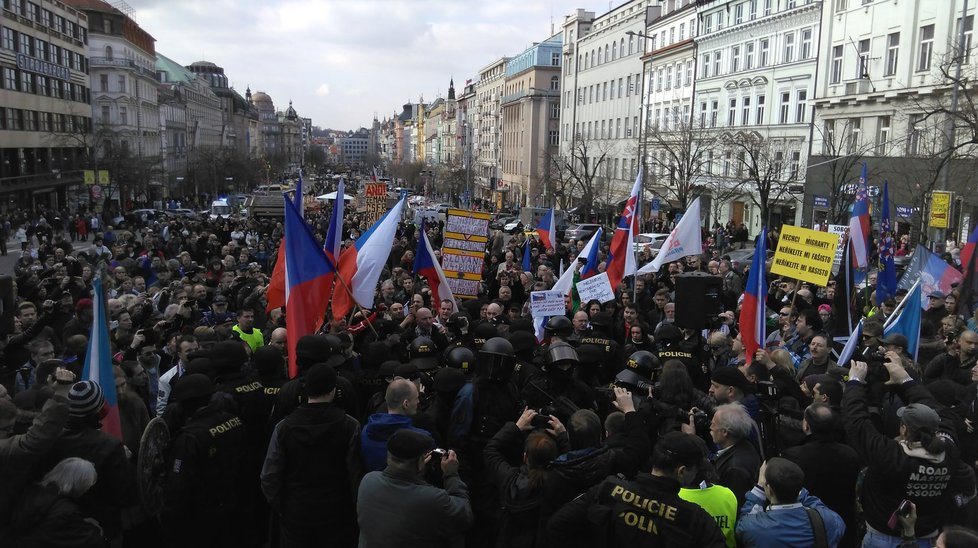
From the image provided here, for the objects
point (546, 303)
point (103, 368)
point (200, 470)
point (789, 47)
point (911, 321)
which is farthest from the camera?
point (789, 47)

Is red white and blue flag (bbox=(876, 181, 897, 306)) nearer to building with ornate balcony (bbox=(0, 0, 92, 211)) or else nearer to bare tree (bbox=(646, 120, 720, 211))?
bare tree (bbox=(646, 120, 720, 211))

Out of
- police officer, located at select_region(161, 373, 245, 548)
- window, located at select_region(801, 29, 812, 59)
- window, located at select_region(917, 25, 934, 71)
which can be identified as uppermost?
window, located at select_region(801, 29, 812, 59)

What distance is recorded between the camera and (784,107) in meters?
39.6

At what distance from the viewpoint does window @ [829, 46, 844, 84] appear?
115 feet

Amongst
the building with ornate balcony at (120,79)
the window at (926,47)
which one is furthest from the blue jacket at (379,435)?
the building with ornate balcony at (120,79)

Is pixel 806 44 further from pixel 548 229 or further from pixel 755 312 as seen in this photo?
pixel 755 312

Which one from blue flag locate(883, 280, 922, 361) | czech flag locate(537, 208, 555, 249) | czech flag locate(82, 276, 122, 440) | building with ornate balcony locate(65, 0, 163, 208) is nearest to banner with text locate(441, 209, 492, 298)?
czech flag locate(537, 208, 555, 249)

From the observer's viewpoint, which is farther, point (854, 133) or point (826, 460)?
point (854, 133)

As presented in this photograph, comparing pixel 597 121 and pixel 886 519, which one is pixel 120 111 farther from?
pixel 886 519

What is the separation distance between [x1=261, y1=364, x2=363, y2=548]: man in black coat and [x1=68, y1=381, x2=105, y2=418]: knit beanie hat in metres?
1.08

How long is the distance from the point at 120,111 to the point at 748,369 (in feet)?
262

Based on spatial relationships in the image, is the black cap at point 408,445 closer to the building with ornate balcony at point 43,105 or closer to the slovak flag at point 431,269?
the slovak flag at point 431,269

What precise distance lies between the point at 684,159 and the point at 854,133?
797cm

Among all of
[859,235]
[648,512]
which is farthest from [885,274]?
[648,512]
